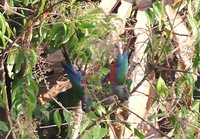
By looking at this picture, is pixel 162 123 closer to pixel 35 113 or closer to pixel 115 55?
pixel 35 113

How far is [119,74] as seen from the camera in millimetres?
1688

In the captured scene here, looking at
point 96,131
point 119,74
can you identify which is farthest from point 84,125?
point 119,74

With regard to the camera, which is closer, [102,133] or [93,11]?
[93,11]

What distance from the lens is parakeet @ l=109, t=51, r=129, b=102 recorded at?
167cm

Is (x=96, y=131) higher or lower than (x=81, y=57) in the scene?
lower

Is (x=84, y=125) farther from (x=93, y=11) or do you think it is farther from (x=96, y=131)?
(x=93, y=11)

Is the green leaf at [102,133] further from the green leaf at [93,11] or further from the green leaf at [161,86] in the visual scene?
the green leaf at [93,11]

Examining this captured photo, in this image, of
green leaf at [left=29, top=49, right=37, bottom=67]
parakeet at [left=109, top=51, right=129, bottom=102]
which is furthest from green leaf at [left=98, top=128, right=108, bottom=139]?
green leaf at [left=29, top=49, right=37, bottom=67]

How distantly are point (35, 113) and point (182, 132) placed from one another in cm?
73

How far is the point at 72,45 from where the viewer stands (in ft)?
5.76

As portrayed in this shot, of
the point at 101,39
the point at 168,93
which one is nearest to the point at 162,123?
the point at 168,93

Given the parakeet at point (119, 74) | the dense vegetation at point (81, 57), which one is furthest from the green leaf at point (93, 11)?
the parakeet at point (119, 74)

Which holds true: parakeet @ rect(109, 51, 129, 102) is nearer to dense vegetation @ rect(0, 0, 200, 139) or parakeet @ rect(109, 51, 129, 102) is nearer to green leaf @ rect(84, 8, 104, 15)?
dense vegetation @ rect(0, 0, 200, 139)

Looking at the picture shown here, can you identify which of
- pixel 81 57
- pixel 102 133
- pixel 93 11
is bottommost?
pixel 102 133
